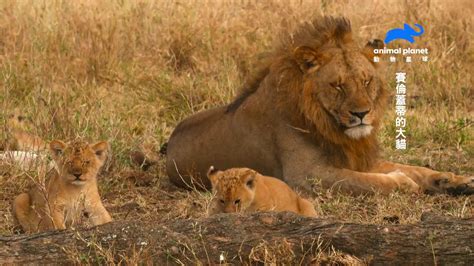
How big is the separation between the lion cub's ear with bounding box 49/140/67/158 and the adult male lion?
1249 millimetres

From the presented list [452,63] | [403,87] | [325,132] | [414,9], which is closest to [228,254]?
[325,132]

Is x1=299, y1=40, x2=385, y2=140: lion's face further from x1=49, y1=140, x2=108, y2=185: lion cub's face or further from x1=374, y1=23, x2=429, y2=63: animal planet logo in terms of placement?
x1=374, y1=23, x2=429, y2=63: animal planet logo

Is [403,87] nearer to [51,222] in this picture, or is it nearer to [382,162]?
[382,162]

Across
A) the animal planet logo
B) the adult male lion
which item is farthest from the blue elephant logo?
the adult male lion

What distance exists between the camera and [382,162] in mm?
7453

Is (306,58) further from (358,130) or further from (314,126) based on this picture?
(358,130)

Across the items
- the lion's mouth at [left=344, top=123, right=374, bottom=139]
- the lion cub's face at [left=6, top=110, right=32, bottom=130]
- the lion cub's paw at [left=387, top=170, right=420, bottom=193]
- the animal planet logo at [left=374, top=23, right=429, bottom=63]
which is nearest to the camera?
the lion cub's paw at [left=387, top=170, right=420, bottom=193]

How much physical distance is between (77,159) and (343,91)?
6.57 feet

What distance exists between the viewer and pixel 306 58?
7066 mm

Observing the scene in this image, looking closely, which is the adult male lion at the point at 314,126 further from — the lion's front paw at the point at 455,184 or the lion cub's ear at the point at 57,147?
the lion cub's ear at the point at 57,147

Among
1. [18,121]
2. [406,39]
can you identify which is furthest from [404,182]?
[406,39]

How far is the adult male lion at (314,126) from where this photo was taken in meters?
6.97

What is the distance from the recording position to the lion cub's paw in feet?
22.6

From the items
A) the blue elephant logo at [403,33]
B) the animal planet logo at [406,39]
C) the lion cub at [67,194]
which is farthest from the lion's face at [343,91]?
the blue elephant logo at [403,33]
